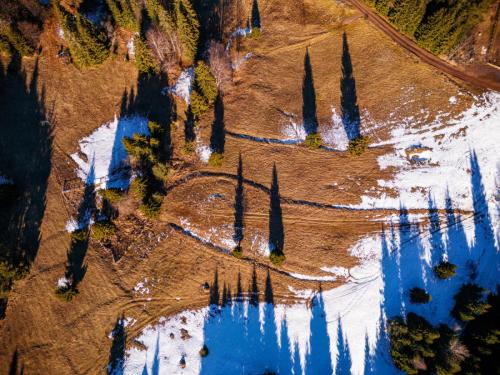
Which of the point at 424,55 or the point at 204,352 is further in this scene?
the point at 424,55

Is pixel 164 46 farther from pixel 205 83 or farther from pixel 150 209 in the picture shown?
pixel 150 209

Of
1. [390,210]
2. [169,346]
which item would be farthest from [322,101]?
[169,346]

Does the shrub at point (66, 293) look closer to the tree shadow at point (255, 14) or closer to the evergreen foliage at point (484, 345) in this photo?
the tree shadow at point (255, 14)

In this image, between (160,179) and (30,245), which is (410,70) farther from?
(30,245)

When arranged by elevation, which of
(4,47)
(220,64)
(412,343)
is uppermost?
(4,47)

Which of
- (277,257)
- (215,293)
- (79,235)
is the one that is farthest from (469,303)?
(79,235)

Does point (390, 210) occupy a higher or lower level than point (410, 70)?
lower
